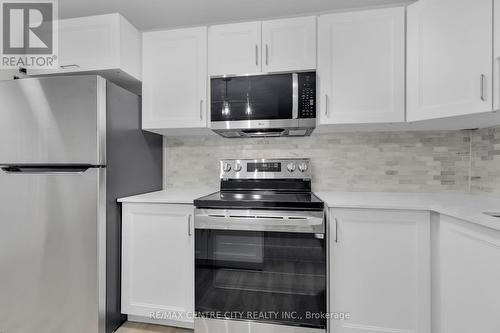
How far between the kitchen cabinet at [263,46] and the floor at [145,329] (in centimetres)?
183

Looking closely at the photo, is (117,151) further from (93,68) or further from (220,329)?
(220,329)

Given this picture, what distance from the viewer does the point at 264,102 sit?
5.85ft

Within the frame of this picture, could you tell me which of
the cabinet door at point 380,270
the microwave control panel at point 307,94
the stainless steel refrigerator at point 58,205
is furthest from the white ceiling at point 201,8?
the cabinet door at point 380,270

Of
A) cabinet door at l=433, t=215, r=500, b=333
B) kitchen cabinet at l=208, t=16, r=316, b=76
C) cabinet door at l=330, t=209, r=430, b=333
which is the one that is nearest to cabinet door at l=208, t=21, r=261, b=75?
kitchen cabinet at l=208, t=16, r=316, b=76

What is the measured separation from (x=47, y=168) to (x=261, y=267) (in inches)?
58.6

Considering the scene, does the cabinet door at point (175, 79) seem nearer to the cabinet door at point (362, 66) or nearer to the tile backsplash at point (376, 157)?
the tile backsplash at point (376, 157)

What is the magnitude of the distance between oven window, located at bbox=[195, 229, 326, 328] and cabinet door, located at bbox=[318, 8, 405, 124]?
35.4 inches

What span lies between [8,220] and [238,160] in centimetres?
158

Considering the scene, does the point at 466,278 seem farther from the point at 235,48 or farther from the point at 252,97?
the point at 235,48

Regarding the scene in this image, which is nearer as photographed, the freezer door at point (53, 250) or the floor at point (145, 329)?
the freezer door at point (53, 250)

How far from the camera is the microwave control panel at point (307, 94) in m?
1.73

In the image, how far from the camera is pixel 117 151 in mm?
1676

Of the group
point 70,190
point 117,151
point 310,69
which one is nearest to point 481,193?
point 310,69

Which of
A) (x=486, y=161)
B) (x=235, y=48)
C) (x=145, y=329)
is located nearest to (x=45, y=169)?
(x=145, y=329)
